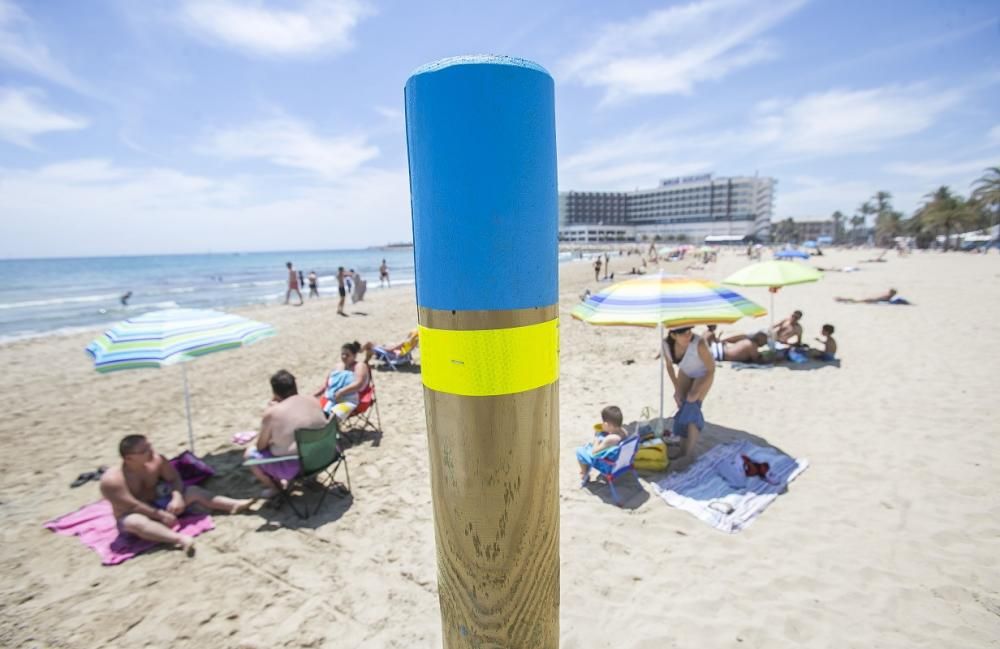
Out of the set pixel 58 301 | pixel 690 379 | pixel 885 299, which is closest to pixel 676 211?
pixel 885 299

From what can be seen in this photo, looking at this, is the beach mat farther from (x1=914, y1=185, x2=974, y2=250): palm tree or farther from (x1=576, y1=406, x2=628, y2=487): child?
(x1=914, y1=185, x2=974, y2=250): palm tree

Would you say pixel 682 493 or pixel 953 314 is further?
pixel 953 314

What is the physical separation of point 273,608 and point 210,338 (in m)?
2.59

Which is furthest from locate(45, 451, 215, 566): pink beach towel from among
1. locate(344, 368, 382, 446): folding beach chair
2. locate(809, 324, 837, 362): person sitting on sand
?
locate(809, 324, 837, 362): person sitting on sand

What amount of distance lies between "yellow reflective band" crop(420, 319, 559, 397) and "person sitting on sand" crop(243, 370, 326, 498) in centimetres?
346

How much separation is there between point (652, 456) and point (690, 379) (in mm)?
957

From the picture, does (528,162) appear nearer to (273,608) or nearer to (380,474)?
(273,608)

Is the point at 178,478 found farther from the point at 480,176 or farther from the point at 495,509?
the point at 480,176

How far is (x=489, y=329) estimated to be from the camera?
1.10m

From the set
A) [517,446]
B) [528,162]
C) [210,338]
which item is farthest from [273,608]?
[528,162]

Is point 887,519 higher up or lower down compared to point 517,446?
lower down

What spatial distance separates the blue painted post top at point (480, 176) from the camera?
41.8 inches

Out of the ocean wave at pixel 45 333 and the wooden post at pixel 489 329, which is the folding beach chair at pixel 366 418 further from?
the ocean wave at pixel 45 333

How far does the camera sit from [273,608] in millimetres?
3045
